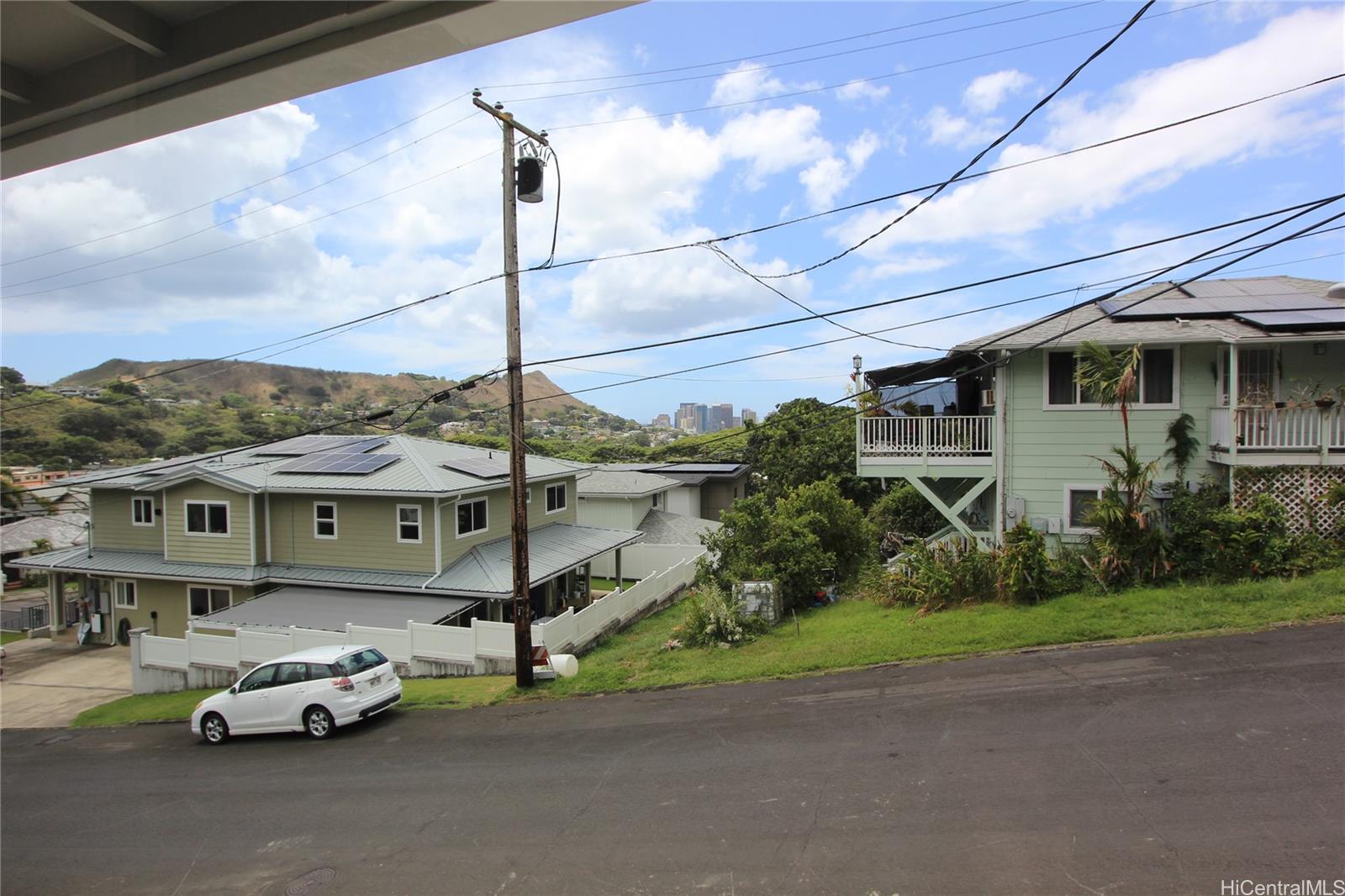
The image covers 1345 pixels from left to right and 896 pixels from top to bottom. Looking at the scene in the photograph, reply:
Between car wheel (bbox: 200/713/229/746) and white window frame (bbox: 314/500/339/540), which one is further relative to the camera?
white window frame (bbox: 314/500/339/540)

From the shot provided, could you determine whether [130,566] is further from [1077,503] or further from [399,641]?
[1077,503]

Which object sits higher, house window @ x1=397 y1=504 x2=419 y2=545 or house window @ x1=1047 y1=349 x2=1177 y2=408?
house window @ x1=1047 y1=349 x2=1177 y2=408

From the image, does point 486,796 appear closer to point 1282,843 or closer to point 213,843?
point 213,843

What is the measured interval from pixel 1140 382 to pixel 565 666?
12873 millimetres

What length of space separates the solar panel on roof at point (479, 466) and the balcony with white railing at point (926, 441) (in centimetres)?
1087

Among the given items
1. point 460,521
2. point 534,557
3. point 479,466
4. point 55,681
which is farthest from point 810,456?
point 55,681

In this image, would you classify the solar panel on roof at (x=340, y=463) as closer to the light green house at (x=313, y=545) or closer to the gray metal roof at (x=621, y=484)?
the light green house at (x=313, y=545)

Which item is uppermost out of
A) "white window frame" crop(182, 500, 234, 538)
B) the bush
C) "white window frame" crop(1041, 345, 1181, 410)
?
"white window frame" crop(1041, 345, 1181, 410)

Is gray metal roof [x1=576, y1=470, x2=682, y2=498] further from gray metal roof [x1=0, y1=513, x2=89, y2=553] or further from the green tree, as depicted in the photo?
gray metal roof [x1=0, y1=513, x2=89, y2=553]

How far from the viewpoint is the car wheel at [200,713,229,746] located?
12.1 meters

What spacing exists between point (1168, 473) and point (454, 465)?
17695mm

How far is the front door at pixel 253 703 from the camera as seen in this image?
38.4 ft

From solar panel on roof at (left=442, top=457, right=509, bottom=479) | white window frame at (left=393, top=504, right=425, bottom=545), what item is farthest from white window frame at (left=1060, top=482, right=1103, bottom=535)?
white window frame at (left=393, top=504, right=425, bottom=545)

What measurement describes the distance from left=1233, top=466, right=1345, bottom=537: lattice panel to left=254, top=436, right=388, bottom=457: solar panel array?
72.7 ft
